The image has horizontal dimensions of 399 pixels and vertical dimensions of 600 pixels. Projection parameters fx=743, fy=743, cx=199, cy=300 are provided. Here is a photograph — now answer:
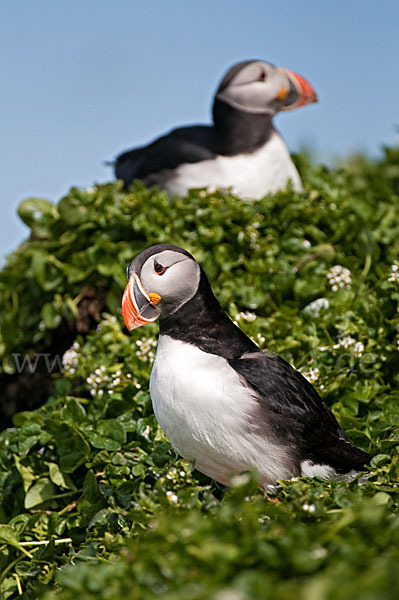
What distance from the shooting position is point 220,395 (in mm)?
2832

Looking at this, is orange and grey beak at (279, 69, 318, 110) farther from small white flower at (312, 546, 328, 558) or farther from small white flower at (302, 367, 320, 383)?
small white flower at (312, 546, 328, 558)

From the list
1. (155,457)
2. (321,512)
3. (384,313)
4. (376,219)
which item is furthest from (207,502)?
(376,219)

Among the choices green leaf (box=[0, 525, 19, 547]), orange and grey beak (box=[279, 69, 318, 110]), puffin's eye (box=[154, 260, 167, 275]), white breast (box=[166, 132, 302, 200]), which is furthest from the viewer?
orange and grey beak (box=[279, 69, 318, 110])

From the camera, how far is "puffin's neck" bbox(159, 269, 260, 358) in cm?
306

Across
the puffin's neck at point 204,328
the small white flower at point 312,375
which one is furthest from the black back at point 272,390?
the small white flower at point 312,375

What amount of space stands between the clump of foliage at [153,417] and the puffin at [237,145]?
28 cm

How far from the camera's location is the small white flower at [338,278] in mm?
4770

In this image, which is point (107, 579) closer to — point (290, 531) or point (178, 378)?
point (290, 531)

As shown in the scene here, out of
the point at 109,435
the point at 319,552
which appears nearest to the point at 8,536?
the point at 109,435

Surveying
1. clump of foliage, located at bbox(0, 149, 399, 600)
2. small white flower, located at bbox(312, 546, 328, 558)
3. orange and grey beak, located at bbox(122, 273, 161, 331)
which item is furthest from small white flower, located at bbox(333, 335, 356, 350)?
small white flower, located at bbox(312, 546, 328, 558)

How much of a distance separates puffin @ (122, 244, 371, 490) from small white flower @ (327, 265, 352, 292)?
5.65ft

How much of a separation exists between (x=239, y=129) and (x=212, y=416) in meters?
3.81

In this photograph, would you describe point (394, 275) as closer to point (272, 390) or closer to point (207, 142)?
point (272, 390)

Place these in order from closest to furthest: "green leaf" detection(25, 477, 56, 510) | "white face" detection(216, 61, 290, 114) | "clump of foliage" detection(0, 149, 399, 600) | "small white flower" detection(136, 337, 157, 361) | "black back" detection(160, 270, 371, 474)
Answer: "clump of foliage" detection(0, 149, 399, 600) < "black back" detection(160, 270, 371, 474) < "green leaf" detection(25, 477, 56, 510) < "small white flower" detection(136, 337, 157, 361) < "white face" detection(216, 61, 290, 114)
